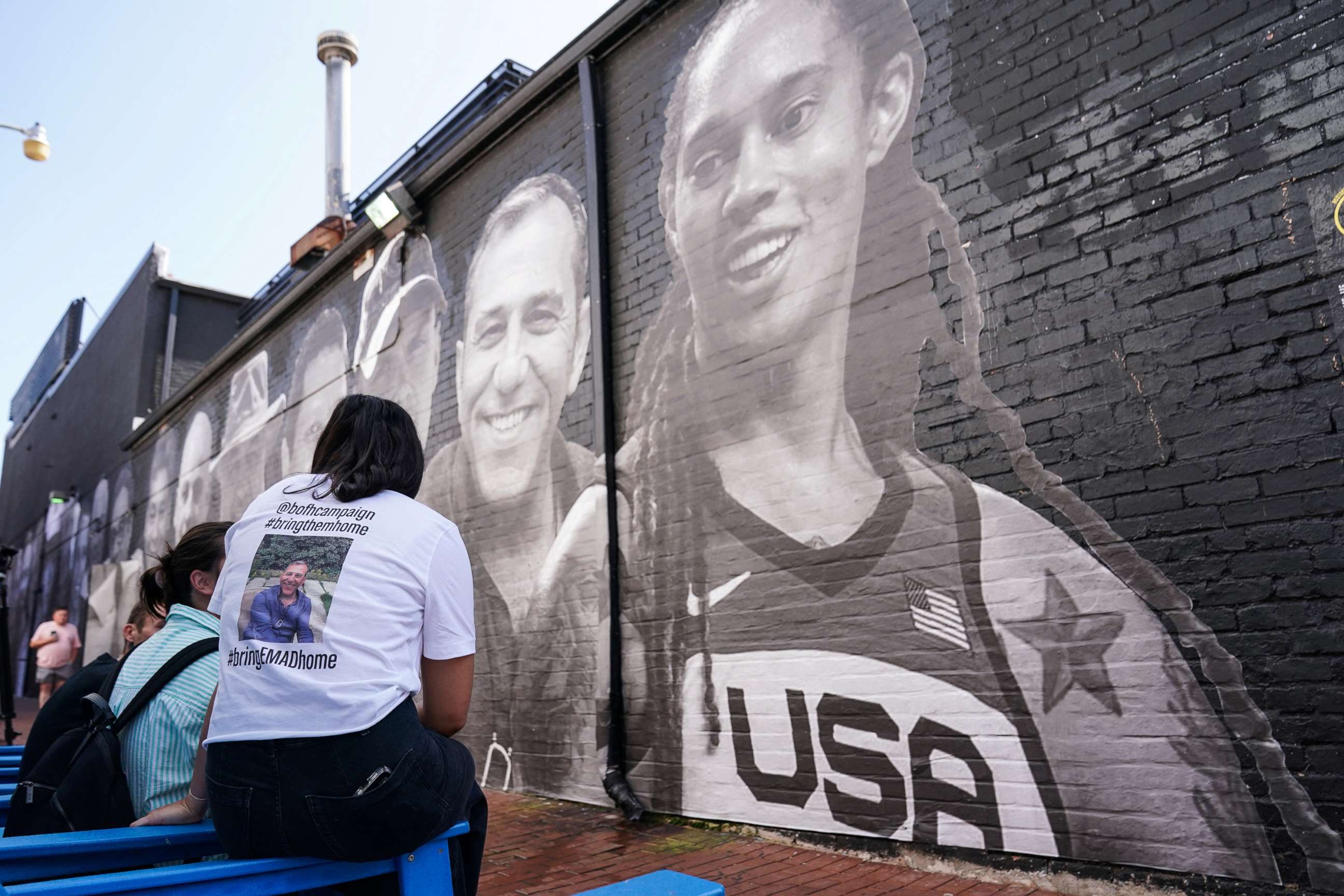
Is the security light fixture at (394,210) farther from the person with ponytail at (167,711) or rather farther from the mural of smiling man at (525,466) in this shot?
the person with ponytail at (167,711)

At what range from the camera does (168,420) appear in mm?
14273

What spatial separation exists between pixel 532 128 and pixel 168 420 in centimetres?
1048

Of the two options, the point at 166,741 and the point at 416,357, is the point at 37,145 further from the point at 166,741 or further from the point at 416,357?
the point at 166,741

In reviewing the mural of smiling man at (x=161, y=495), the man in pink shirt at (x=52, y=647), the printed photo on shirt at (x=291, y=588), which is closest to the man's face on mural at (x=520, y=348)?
the printed photo on shirt at (x=291, y=588)

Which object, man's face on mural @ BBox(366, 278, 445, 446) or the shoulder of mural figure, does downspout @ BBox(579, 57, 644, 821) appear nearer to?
man's face on mural @ BBox(366, 278, 445, 446)

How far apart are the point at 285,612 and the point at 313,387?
856 centimetres

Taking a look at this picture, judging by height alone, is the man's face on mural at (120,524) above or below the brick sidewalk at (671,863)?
above

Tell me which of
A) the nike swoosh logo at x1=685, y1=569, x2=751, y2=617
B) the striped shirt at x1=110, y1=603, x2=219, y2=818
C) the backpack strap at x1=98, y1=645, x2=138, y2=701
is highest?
the nike swoosh logo at x1=685, y1=569, x2=751, y2=617

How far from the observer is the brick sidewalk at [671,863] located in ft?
11.3

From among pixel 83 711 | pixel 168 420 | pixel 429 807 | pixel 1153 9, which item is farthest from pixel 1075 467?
pixel 168 420

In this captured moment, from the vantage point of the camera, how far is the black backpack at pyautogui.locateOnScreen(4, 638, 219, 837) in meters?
1.91

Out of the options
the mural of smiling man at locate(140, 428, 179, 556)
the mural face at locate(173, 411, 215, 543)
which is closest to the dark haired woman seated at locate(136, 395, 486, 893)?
the mural face at locate(173, 411, 215, 543)

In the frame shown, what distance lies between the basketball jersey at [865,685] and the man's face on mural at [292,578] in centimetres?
278

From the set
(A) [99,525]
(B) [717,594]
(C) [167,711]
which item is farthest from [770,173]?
(A) [99,525]
